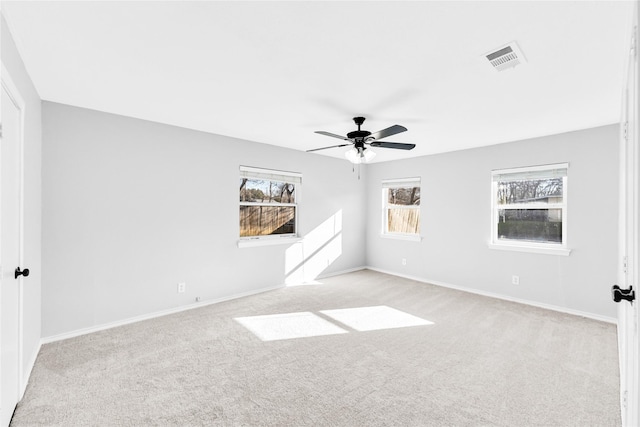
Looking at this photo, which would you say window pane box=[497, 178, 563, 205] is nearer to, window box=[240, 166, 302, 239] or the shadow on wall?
the shadow on wall

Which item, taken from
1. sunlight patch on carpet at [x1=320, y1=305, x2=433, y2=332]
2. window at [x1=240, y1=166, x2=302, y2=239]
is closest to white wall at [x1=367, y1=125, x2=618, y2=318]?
sunlight patch on carpet at [x1=320, y1=305, x2=433, y2=332]

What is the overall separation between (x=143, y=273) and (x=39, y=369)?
1.25 meters

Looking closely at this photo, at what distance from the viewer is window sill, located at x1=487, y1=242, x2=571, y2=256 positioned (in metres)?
3.89

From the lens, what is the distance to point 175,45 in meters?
1.94

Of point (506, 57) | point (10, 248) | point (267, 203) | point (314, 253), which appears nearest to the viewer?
point (10, 248)

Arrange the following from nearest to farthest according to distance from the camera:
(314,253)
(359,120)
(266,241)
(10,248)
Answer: (10,248) → (359,120) → (266,241) → (314,253)

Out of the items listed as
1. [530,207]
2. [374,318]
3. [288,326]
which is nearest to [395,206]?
[530,207]

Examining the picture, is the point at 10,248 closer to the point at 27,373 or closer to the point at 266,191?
the point at 27,373

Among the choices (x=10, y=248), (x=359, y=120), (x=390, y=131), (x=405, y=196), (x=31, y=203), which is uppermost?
(x=359, y=120)

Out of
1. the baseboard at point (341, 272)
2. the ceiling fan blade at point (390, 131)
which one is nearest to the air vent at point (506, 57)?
the ceiling fan blade at point (390, 131)

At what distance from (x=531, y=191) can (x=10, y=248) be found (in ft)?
18.2

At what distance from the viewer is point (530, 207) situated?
4.25 meters

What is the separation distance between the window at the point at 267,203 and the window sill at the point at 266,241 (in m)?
0.07

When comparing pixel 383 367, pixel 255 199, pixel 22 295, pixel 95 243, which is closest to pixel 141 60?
pixel 22 295
